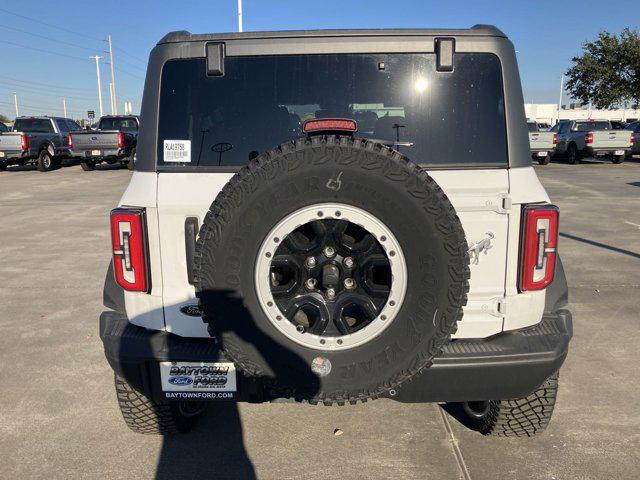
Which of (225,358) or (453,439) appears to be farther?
(453,439)

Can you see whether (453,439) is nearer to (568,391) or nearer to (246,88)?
(568,391)

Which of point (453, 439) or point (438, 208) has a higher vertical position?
point (438, 208)

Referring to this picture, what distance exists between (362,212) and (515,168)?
0.84 meters

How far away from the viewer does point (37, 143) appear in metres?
20.0

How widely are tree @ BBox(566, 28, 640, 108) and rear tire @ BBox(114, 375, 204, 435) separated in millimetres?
43666

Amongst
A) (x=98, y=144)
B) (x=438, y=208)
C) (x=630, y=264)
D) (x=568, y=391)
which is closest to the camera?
(x=438, y=208)

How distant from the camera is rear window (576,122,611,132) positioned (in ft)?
73.3

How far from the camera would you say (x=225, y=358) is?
2342 mm

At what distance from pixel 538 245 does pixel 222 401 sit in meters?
1.60

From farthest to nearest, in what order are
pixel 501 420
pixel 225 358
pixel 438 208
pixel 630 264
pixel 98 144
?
pixel 98 144
pixel 630 264
pixel 501 420
pixel 225 358
pixel 438 208

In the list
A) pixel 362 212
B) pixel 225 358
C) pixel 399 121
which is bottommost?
pixel 225 358

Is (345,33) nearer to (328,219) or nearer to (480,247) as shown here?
(328,219)

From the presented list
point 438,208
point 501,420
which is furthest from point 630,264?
point 438,208

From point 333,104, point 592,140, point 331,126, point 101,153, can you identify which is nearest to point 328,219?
point 331,126
